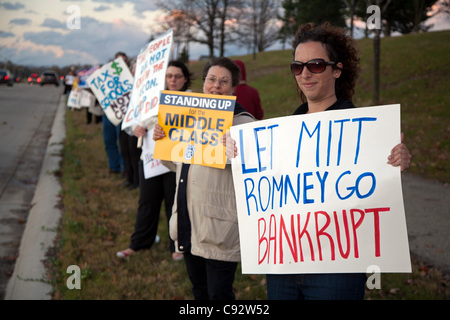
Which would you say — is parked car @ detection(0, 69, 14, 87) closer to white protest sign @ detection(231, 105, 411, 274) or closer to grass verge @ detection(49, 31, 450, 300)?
grass verge @ detection(49, 31, 450, 300)

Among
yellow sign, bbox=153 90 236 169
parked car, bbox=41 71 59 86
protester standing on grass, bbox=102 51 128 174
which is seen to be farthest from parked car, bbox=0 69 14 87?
yellow sign, bbox=153 90 236 169

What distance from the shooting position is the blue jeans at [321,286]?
2.05 m

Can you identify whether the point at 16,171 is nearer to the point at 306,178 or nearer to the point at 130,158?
the point at 130,158

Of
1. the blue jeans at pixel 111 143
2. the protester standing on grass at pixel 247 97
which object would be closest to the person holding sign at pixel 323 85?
the protester standing on grass at pixel 247 97

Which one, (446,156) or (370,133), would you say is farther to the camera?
(446,156)

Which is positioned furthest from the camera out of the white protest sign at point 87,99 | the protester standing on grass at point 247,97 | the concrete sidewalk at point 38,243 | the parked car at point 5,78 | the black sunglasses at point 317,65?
the parked car at point 5,78

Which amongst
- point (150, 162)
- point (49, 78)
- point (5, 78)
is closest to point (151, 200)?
point (150, 162)

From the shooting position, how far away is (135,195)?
7.10 metres

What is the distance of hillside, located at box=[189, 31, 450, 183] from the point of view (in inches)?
A: 364

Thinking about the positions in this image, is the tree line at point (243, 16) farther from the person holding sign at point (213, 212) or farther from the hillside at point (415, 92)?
the person holding sign at point (213, 212)
